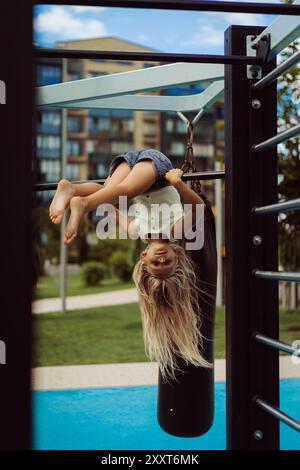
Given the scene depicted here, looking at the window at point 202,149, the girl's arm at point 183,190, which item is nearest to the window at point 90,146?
the window at point 202,149

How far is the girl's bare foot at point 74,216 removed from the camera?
2.01 m

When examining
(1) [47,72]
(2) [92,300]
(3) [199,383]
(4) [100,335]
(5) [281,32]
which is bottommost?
(4) [100,335]

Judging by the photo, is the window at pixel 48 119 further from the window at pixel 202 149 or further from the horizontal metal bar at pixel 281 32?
the window at pixel 202 149

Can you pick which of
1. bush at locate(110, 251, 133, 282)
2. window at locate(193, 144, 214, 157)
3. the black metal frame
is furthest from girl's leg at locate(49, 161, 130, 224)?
bush at locate(110, 251, 133, 282)

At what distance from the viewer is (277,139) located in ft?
6.29

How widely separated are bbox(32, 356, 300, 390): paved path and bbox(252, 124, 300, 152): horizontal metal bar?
4112mm

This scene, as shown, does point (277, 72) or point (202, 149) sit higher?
point (202, 149)

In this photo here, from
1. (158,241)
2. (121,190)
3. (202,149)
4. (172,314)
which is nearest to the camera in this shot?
(121,190)

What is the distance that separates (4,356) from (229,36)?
1467mm

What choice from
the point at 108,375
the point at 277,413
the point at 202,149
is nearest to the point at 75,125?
the point at 202,149

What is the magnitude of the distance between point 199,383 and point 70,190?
50.3 inches

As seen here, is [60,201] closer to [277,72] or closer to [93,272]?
[277,72]

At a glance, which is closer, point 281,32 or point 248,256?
point 281,32

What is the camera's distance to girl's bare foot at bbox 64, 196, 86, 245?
201cm
